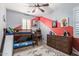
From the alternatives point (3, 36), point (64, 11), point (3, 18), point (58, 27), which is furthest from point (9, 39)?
point (64, 11)

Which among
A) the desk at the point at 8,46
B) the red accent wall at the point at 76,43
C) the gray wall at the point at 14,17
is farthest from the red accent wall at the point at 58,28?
the desk at the point at 8,46

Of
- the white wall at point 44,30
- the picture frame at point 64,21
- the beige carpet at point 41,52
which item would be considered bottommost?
Result: the beige carpet at point 41,52

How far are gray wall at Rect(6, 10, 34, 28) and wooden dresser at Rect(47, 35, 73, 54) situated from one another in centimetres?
44

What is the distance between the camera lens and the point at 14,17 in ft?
6.93

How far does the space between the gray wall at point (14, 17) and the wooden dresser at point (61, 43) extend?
0.44 m

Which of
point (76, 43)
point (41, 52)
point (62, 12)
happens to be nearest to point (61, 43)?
point (76, 43)

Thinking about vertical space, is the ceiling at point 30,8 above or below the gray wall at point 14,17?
above

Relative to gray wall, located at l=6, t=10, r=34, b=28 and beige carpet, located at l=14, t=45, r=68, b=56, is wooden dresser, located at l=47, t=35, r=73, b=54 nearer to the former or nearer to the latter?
beige carpet, located at l=14, t=45, r=68, b=56

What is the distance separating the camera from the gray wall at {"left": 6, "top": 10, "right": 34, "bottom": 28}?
2.11m

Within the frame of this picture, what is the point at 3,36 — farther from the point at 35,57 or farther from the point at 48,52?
the point at 48,52

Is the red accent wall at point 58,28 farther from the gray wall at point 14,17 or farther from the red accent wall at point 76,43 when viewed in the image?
the gray wall at point 14,17

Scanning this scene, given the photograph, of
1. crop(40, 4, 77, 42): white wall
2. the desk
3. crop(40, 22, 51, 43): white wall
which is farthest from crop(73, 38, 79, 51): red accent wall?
the desk

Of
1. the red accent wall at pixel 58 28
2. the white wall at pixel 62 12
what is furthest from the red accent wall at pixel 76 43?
the white wall at pixel 62 12

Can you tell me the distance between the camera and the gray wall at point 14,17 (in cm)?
211
